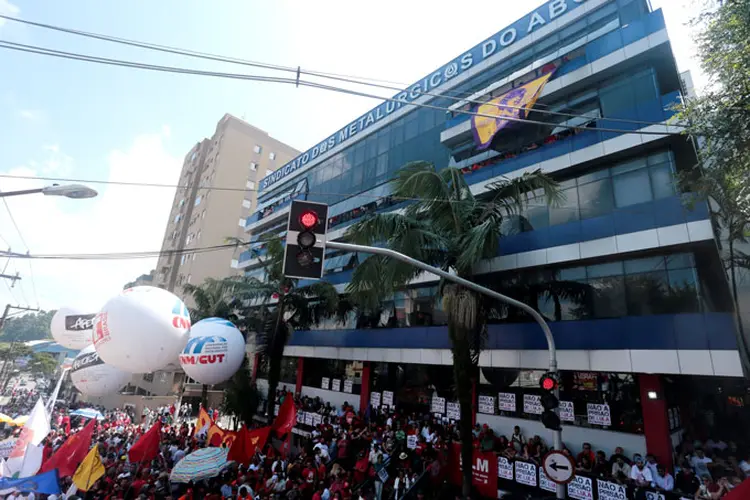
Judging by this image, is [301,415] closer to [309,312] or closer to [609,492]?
[309,312]

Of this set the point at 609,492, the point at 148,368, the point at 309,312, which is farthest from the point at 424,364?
the point at 148,368

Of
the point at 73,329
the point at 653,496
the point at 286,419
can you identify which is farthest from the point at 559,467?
the point at 73,329

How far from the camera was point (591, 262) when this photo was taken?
14984mm

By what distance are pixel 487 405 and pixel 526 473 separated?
4523 mm

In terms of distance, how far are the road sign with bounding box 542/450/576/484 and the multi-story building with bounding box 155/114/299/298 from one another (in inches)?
1753

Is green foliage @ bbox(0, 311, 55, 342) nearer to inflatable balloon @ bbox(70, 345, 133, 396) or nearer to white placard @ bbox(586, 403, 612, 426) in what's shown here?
inflatable balloon @ bbox(70, 345, 133, 396)

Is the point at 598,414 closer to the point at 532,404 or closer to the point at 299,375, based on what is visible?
the point at 532,404

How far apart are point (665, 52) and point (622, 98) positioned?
1888 mm

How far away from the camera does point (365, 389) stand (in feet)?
73.4

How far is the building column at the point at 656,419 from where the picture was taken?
11914mm

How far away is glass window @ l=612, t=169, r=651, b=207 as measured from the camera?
556 inches

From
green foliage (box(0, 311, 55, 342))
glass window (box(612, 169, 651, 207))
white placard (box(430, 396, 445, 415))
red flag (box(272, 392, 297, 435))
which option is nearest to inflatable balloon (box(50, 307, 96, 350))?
red flag (box(272, 392, 297, 435))

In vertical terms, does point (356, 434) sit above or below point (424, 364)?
below

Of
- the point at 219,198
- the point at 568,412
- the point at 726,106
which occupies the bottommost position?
the point at 568,412
